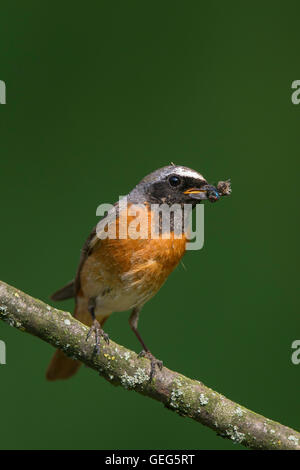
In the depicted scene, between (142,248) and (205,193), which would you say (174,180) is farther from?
(142,248)

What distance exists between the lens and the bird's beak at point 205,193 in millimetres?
2635

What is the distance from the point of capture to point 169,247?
268 centimetres

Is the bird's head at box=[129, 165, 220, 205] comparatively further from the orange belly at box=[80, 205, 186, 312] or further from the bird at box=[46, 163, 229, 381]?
the orange belly at box=[80, 205, 186, 312]

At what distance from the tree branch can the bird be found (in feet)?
1.12

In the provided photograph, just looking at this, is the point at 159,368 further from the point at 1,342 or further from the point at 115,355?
the point at 1,342

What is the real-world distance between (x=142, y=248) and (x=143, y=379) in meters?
0.65

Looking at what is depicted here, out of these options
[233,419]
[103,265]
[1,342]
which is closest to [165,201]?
[103,265]

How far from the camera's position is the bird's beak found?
263cm

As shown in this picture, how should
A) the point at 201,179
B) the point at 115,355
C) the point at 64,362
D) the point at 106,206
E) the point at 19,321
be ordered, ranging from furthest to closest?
the point at 64,362
the point at 106,206
the point at 201,179
the point at 115,355
the point at 19,321

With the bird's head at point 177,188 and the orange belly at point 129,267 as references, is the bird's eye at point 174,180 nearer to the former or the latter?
the bird's head at point 177,188

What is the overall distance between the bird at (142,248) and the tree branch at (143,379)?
340 millimetres

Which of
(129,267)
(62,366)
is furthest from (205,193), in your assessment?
(62,366)

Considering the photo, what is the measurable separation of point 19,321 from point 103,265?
72cm

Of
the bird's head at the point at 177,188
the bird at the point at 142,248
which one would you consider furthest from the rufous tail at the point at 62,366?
the bird's head at the point at 177,188
